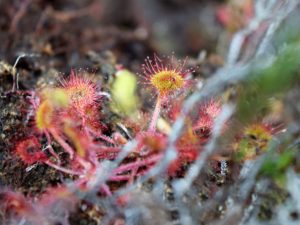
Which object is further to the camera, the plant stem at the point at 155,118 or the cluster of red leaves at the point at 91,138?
the plant stem at the point at 155,118

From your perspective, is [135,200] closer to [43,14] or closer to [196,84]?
[196,84]

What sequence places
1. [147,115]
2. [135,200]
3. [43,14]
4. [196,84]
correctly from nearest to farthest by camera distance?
[135,200], [147,115], [196,84], [43,14]

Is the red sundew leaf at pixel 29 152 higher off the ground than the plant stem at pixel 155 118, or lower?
lower

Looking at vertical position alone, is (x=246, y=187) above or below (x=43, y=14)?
below

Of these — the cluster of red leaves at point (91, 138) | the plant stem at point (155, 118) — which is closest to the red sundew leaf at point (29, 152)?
the cluster of red leaves at point (91, 138)

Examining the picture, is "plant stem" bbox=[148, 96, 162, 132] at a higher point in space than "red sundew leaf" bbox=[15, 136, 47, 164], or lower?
higher

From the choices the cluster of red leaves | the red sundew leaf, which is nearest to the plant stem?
the cluster of red leaves

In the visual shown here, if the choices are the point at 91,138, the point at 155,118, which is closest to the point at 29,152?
the point at 91,138

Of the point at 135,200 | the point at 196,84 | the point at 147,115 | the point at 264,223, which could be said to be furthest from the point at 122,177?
the point at 196,84

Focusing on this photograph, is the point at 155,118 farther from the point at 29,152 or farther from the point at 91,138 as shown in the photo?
the point at 29,152

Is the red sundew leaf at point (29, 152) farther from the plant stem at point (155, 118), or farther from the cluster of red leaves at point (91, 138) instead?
the plant stem at point (155, 118)

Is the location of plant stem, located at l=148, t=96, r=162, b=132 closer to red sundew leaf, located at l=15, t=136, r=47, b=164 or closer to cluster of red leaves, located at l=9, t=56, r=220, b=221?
cluster of red leaves, located at l=9, t=56, r=220, b=221
